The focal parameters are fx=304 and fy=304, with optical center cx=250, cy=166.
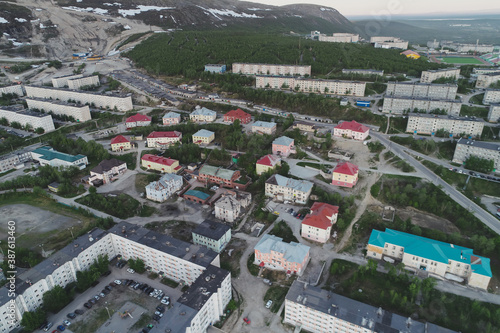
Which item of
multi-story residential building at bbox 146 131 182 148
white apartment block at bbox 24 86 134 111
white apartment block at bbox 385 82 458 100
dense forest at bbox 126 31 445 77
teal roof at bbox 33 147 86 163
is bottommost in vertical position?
teal roof at bbox 33 147 86 163

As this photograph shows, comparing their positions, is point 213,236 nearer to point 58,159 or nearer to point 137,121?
point 58,159

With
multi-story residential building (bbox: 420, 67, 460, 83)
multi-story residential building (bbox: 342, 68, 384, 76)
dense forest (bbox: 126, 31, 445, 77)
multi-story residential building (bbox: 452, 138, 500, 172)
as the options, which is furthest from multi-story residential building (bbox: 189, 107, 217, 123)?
multi-story residential building (bbox: 420, 67, 460, 83)

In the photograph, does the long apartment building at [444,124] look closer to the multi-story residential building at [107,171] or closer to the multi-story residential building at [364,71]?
the multi-story residential building at [364,71]

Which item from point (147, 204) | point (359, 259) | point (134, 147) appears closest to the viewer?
point (359, 259)

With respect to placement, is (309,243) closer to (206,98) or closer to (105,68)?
(206,98)

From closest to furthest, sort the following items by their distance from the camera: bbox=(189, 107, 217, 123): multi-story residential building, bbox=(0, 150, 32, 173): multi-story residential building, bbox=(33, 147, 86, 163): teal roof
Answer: bbox=(33, 147, 86, 163): teal roof → bbox=(0, 150, 32, 173): multi-story residential building → bbox=(189, 107, 217, 123): multi-story residential building

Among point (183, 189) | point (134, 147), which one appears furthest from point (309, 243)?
point (134, 147)

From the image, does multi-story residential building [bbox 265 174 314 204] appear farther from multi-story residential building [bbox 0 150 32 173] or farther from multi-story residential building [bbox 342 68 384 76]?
multi-story residential building [bbox 342 68 384 76]

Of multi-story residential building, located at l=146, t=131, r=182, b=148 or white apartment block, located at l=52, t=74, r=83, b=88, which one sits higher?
white apartment block, located at l=52, t=74, r=83, b=88
